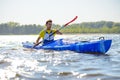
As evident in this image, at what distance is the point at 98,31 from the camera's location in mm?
155125

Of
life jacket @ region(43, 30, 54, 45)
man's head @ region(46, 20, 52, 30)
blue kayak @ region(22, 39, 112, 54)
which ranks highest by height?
man's head @ region(46, 20, 52, 30)

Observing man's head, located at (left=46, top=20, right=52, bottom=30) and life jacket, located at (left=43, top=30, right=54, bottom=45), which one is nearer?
man's head, located at (left=46, top=20, right=52, bottom=30)

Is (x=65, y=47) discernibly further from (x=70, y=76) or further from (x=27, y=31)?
(x=27, y=31)

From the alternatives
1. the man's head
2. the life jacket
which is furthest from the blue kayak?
the man's head

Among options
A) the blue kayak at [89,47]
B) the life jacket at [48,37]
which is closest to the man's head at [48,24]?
the life jacket at [48,37]

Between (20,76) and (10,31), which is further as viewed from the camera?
(10,31)

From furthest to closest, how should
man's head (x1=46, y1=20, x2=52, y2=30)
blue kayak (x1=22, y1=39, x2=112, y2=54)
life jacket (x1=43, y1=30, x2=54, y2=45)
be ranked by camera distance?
life jacket (x1=43, y1=30, x2=54, y2=45), man's head (x1=46, y1=20, x2=52, y2=30), blue kayak (x1=22, y1=39, x2=112, y2=54)

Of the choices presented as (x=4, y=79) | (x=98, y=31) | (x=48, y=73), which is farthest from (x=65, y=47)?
(x=98, y=31)

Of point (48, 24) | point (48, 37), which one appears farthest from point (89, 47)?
point (48, 37)

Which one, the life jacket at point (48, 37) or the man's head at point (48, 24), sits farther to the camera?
the life jacket at point (48, 37)

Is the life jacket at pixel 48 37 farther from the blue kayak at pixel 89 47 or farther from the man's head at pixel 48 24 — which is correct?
the blue kayak at pixel 89 47

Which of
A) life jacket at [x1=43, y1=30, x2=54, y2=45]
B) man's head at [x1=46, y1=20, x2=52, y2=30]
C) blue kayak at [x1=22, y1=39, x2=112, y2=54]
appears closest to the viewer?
blue kayak at [x1=22, y1=39, x2=112, y2=54]

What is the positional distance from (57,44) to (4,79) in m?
8.55

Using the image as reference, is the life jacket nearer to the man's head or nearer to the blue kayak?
the man's head
